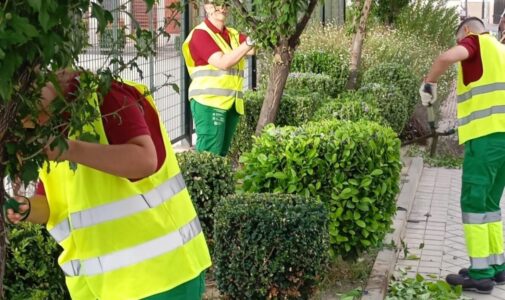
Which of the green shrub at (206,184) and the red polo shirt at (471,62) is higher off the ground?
the red polo shirt at (471,62)

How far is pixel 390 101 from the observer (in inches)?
408

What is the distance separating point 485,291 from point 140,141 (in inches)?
159

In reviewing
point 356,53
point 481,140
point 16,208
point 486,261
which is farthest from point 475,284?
point 356,53

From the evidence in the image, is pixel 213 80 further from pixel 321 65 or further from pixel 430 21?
pixel 430 21

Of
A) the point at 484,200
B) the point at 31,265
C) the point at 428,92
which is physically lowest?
the point at 484,200

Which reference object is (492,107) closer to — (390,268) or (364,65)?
(390,268)

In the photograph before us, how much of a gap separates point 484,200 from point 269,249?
6.20ft

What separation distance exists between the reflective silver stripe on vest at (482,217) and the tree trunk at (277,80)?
2013mm

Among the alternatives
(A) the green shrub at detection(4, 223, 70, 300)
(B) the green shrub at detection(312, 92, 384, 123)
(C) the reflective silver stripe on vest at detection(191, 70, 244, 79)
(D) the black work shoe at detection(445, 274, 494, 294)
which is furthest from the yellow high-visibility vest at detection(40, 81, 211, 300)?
(B) the green shrub at detection(312, 92, 384, 123)

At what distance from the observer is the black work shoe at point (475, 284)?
6184 mm

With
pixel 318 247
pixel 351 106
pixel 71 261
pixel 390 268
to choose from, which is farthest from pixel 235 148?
pixel 71 261

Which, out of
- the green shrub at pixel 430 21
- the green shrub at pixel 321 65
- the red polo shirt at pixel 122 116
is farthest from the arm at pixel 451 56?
the green shrub at pixel 430 21

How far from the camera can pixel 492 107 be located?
6.04 meters

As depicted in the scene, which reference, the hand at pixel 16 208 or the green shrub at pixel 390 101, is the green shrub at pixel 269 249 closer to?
the hand at pixel 16 208
